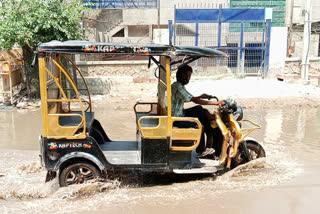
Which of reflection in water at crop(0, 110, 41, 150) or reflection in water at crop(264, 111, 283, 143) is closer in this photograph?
reflection in water at crop(0, 110, 41, 150)

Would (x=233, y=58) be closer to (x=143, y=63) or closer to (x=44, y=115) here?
(x=143, y=63)

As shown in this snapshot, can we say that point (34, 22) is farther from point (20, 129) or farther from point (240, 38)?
point (240, 38)

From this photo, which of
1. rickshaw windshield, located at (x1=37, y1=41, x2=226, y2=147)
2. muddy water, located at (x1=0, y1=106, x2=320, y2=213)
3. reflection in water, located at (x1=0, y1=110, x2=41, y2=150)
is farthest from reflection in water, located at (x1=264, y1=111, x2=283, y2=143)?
reflection in water, located at (x1=0, y1=110, x2=41, y2=150)

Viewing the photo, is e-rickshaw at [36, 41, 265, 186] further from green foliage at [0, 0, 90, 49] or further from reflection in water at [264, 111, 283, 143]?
green foliage at [0, 0, 90, 49]

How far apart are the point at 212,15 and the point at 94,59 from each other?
5.85m

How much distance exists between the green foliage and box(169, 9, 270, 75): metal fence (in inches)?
199

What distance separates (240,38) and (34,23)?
924 cm

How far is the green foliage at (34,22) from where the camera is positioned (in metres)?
10.1

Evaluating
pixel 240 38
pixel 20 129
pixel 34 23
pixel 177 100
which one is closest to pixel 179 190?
pixel 177 100

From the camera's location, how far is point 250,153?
16.9 ft

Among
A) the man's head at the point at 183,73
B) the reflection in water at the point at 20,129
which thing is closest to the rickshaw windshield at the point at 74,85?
the man's head at the point at 183,73

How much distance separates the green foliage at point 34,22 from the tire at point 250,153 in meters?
7.43

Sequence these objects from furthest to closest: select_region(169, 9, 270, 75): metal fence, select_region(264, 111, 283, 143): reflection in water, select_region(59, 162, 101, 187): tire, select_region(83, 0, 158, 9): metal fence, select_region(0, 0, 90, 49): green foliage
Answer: select_region(83, 0, 158, 9): metal fence
select_region(169, 9, 270, 75): metal fence
select_region(0, 0, 90, 49): green foliage
select_region(264, 111, 283, 143): reflection in water
select_region(59, 162, 101, 187): tire

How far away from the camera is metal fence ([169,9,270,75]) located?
48.1 ft
